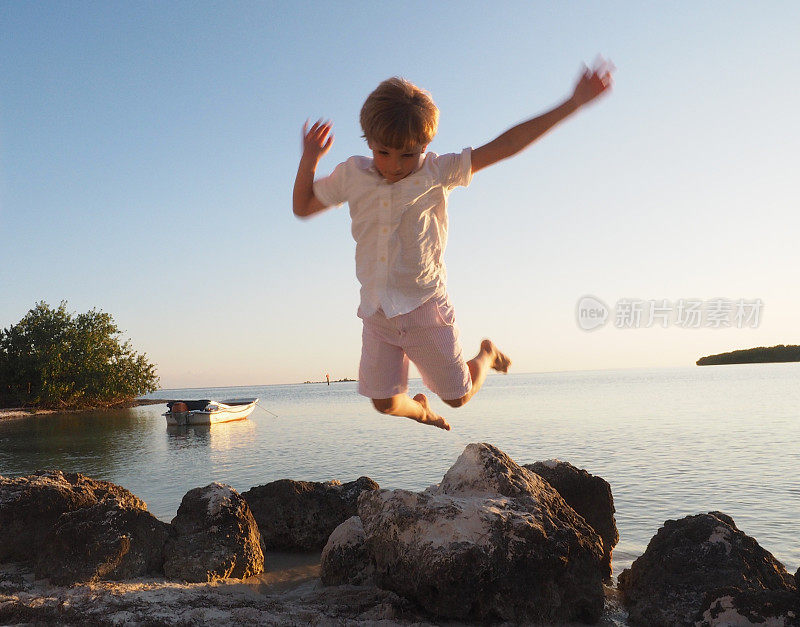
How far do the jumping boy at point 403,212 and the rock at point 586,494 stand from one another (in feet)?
11.1

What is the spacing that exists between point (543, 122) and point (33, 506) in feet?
20.9

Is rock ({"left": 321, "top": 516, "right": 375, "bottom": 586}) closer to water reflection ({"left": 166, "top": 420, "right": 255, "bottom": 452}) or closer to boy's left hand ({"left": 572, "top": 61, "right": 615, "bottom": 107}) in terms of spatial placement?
boy's left hand ({"left": 572, "top": 61, "right": 615, "bottom": 107})

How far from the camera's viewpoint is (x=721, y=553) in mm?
5629

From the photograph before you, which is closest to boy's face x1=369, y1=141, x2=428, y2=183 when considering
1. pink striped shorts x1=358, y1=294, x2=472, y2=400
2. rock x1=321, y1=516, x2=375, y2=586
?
pink striped shorts x1=358, y1=294, x2=472, y2=400

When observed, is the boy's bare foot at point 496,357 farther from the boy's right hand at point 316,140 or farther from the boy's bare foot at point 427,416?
the boy's right hand at point 316,140

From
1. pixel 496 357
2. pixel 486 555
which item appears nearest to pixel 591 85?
pixel 496 357

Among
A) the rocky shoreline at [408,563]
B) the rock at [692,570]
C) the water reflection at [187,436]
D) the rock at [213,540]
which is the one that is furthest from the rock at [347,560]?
the water reflection at [187,436]

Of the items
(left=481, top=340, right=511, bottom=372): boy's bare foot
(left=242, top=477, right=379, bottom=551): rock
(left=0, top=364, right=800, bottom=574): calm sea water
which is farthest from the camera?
(left=0, top=364, right=800, bottom=574): calm sea water

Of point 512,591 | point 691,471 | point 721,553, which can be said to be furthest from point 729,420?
point 512,591

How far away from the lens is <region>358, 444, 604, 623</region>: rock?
485cm

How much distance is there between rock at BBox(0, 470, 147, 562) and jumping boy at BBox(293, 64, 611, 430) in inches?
157

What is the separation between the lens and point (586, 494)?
7266 millimetres

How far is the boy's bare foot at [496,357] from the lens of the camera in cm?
507

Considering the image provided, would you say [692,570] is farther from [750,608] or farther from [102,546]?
[102,546]
